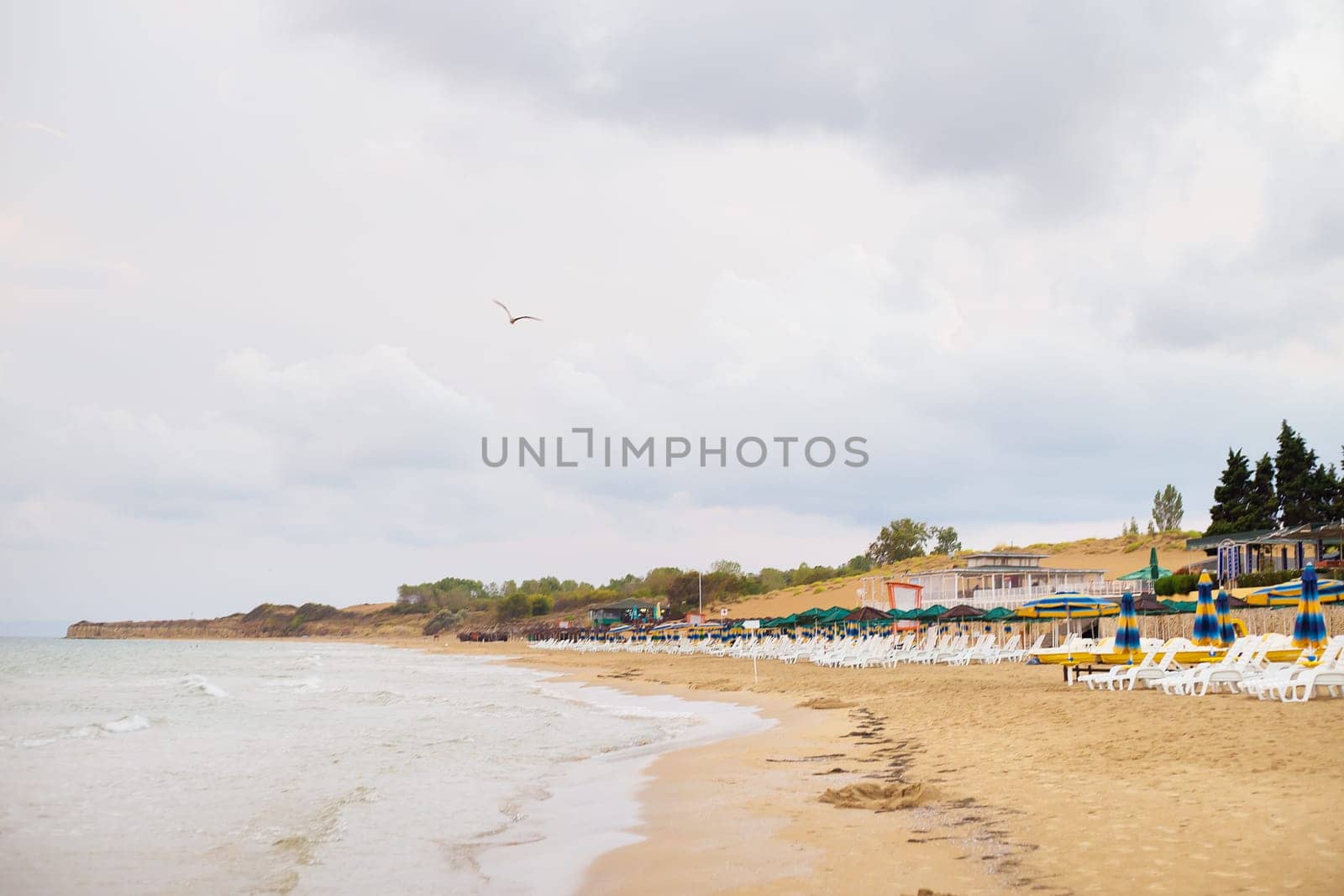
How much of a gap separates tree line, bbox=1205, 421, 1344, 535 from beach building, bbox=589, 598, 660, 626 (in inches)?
2068


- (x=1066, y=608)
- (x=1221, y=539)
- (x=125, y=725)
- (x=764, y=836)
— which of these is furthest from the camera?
(x=1221, y=539)

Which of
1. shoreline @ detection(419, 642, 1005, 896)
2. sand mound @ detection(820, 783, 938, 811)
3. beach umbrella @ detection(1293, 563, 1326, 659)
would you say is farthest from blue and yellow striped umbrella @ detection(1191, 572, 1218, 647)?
sand mound @ detection(820, 783, 938, 811)

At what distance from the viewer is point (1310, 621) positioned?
15406 millimetres

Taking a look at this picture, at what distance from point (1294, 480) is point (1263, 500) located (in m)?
1.96

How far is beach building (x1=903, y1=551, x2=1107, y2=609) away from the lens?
4122 centimetres

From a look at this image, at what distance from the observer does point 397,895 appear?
Result: 703cm

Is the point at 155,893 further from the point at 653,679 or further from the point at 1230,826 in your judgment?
the point at 653,679

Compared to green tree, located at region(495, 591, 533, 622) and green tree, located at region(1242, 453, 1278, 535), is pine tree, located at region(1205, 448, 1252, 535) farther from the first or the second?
green tree, located at region(495, 591, 533, 622)

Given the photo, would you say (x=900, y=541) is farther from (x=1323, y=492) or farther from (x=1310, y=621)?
(x=1310, y=621)

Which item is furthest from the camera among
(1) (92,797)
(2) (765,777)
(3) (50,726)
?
(3) (50,726)

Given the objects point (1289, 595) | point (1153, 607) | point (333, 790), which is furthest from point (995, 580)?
point (333, 790)

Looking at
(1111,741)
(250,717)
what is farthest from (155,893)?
(250,717)

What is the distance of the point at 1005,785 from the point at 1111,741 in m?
2.24

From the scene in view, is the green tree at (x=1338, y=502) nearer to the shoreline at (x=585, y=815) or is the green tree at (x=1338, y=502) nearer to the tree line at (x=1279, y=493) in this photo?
the tree line at (x=1279, y=493)
